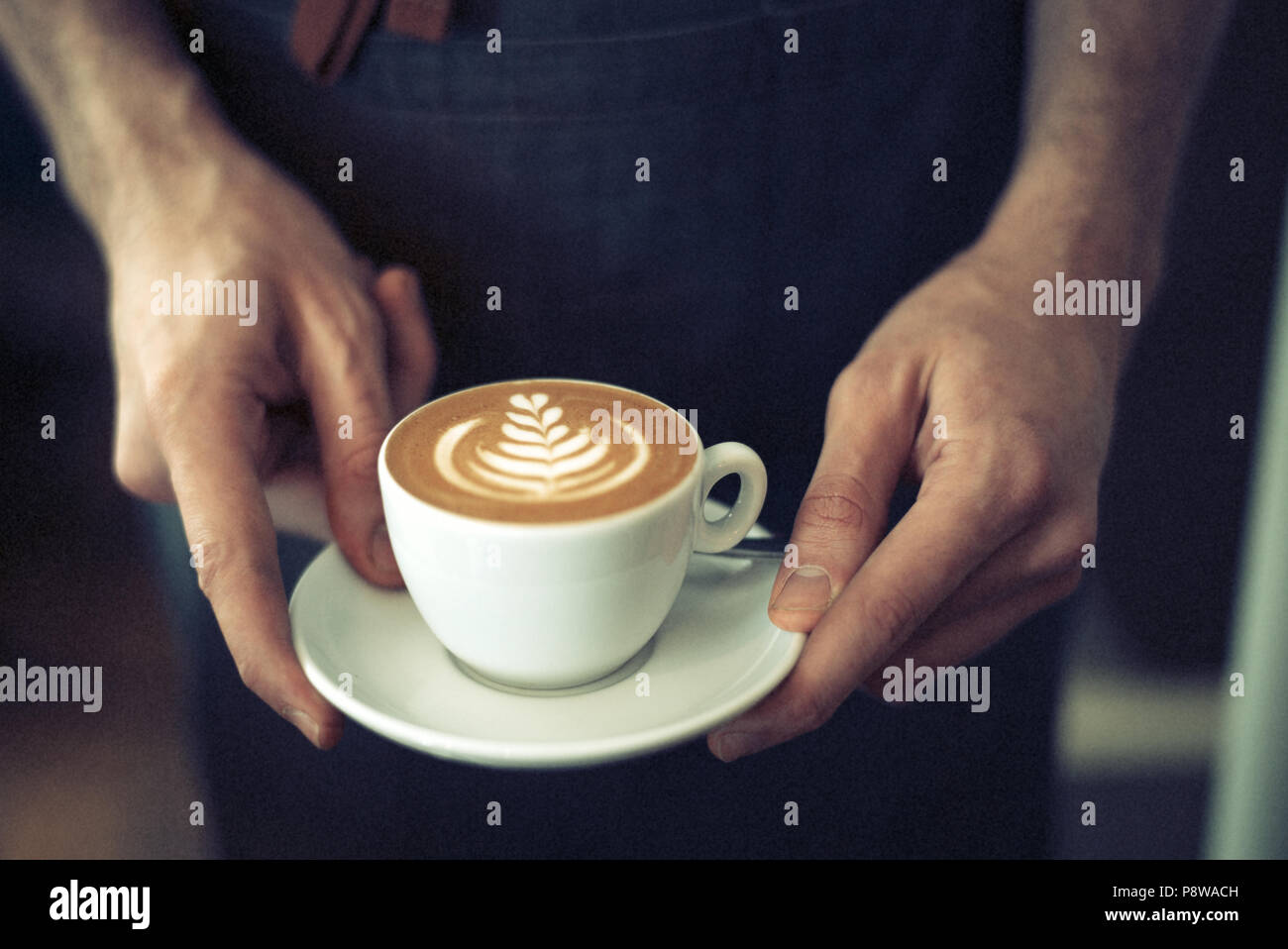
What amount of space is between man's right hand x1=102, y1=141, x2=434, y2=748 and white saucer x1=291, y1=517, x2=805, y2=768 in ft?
0.04

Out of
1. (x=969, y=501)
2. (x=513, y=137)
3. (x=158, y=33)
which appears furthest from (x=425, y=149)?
(x=969, y=501)

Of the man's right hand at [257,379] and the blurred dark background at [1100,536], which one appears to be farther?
the blurred dark background at [1100,536]

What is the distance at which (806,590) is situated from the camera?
1.15ft

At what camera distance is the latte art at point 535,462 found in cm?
32

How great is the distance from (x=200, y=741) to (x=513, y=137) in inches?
13.8

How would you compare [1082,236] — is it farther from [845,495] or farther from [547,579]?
[547,579]

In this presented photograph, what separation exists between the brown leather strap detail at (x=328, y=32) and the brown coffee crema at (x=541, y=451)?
0.17 metres

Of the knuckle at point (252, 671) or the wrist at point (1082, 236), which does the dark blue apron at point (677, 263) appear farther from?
the knuckle at point (252, 671)

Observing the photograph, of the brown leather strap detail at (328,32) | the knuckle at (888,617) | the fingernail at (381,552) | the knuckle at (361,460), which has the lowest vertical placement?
the knuckle at (888,617)

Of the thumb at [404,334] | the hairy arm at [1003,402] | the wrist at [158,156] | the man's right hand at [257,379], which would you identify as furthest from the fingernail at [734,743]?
the wrist at [158,156]

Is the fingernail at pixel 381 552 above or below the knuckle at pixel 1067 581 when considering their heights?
above

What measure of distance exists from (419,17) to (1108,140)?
320 millimetres

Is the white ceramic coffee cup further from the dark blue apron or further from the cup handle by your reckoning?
the dark blue apron

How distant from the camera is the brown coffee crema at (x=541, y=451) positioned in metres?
0.31
